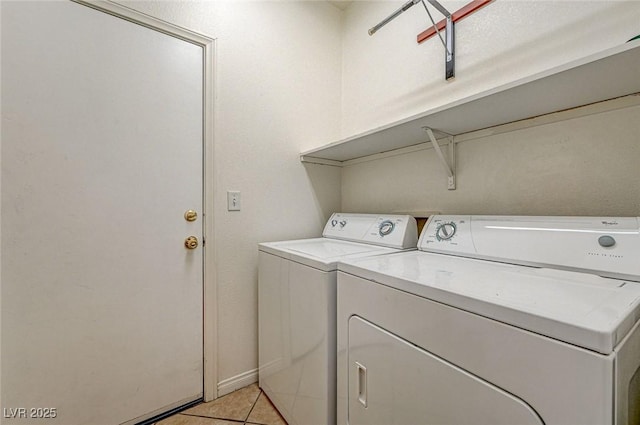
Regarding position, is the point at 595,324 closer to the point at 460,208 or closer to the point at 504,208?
the point at 504,208

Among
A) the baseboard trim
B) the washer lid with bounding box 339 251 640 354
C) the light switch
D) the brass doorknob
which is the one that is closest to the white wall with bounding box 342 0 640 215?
the washer lid with bounding box 339 251 640 354

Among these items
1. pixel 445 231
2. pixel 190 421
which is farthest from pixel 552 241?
pixel 190 421

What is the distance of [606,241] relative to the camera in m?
0.86

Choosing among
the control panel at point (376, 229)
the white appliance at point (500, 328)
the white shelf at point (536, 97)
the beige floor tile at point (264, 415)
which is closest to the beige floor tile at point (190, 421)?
the beige floor tile at point (264, 415)

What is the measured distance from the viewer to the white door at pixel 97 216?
44.4 inches

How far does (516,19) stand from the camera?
1258mm

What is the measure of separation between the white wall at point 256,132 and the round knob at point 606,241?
1.49 metres

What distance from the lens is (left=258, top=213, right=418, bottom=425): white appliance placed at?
43.0 inches

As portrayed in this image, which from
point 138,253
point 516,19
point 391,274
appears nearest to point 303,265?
point 391,274

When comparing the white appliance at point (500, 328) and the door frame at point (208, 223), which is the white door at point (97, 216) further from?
the white appliance at point (500, 328)

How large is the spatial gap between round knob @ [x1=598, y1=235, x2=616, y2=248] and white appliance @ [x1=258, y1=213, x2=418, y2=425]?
719mm

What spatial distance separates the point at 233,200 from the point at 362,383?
3.89 ft

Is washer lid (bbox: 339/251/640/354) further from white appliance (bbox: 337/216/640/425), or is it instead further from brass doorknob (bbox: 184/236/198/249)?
brass doorknob (bbox: 184/236/198/249)

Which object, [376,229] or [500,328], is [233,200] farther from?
[500,328]
